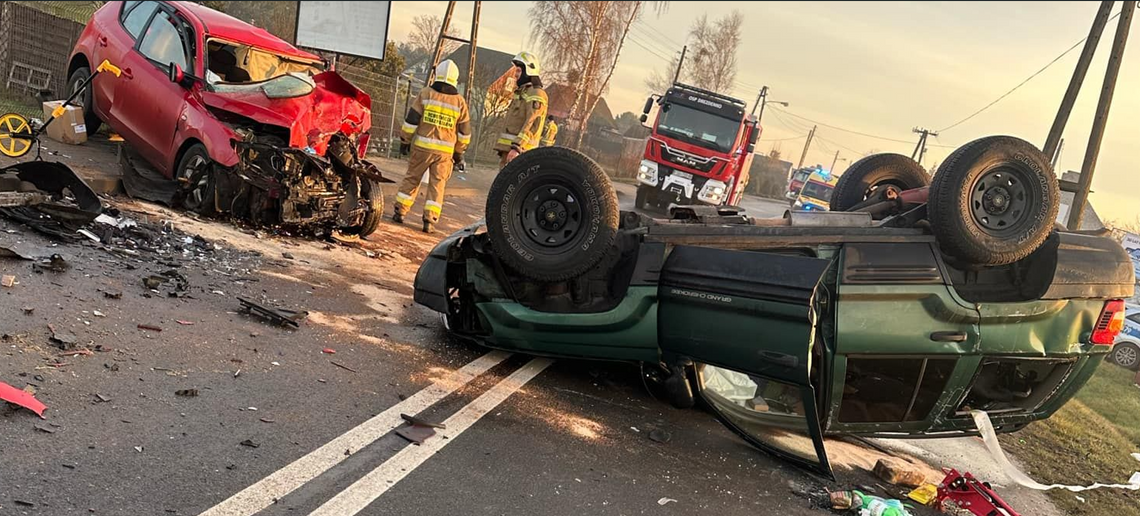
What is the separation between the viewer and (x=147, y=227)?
5969 millimetres

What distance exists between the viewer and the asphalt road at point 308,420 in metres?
2.68

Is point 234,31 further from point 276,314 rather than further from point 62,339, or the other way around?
point 62,339

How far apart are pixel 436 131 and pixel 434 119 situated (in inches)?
5.5

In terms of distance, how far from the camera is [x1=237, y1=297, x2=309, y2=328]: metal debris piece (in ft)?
15.3

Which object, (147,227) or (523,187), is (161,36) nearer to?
(147,227)

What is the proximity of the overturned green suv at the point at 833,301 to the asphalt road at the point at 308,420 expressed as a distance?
0.36m

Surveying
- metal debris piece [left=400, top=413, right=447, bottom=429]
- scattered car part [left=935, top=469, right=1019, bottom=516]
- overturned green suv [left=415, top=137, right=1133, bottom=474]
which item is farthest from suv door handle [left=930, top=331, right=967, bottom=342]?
metal debris piece [left=400, top=413, right=447, bottom=429]

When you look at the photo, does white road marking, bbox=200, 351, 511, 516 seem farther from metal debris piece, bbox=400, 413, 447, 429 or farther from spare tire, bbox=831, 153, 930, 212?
spare tire, bbox=831, 153, 930, 212

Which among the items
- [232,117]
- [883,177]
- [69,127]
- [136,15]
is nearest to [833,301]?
[883,177]

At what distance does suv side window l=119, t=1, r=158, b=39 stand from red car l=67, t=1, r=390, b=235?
0.05 feet

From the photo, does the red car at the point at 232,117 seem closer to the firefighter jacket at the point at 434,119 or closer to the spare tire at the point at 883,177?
the firefighter jacket at the point at 434,119

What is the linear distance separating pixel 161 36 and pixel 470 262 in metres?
4.77

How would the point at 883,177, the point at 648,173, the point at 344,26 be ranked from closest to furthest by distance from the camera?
1. the point at 883,177
2. the point at 344,26
3. the point at 648,173

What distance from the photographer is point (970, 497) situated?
147 inches
